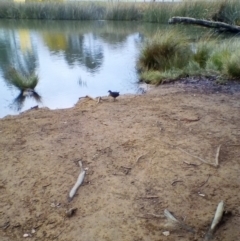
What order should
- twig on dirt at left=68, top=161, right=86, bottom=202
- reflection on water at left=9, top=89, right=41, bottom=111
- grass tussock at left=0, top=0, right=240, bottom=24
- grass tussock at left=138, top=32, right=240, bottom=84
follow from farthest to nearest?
grass tussock at left=0, top=0, right=240, bottom=24 < grass tussock at left=138, top=32, right=240, bottom=84 < reflection on water at left=9, top=89, right=41, bottom=111 < twig on dirt at left=68, top=161, right=86, bottom=202

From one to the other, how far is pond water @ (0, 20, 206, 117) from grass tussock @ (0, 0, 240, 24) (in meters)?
0.92

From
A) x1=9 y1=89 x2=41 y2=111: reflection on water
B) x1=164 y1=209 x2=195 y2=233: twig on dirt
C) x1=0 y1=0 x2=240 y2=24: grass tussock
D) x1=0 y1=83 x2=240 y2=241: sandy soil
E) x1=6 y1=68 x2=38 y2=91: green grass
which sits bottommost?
x1=0 y1=0 x2=240 y2=24: grass tussock

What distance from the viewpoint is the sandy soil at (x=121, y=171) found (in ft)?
6.68

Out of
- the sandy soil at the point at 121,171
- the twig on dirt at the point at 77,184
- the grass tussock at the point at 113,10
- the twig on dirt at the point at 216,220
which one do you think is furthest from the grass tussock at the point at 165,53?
the grass tussock at the point at 113,10

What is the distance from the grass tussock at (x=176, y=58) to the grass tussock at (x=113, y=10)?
552 centimetres

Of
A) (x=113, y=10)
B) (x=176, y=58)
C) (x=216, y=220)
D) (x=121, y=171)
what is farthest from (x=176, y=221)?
(x=113, y=10)

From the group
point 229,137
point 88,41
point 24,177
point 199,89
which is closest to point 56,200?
point 24,177

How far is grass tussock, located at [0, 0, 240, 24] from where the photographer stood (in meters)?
11.4

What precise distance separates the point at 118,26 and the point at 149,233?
1127 centimetres

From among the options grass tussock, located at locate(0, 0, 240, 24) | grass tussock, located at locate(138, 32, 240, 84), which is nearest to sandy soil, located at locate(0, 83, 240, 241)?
grass tussock, located at locate(138, 32, 240, 84)

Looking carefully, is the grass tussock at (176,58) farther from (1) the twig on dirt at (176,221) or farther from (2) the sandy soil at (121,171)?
(1) the twig on dirt at (176,221)

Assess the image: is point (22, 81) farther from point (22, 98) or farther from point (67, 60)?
point (67, 60)

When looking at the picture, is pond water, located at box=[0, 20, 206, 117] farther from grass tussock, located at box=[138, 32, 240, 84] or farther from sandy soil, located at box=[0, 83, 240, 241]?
sandy soil, located at box=[0, 83, 240, 241]

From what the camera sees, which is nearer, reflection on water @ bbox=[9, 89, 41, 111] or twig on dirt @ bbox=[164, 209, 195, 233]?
twig on dirt @ bbox=[164, 209, 195, 233]
